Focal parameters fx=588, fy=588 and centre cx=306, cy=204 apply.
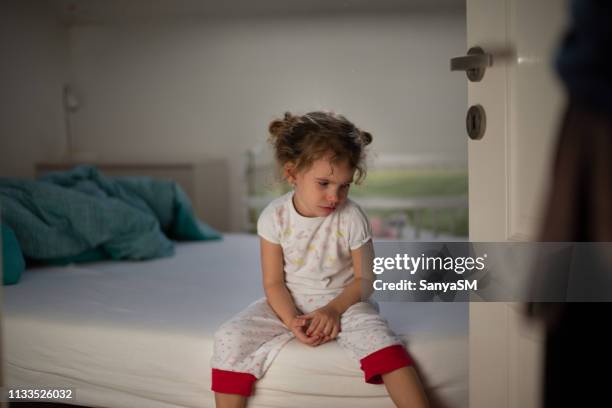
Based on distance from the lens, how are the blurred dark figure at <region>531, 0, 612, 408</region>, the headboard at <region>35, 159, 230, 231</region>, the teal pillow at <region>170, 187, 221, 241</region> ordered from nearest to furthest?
the blurred dark figure at <region>531, 0, 612, 408</region>
the teal pillow at <region>170, 187, 221, 241</region>
the headboard at <region>35, 159, 230, 231</region>

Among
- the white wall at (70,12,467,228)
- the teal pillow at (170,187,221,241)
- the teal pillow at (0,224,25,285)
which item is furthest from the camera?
the teal pillow at (170,187,221,241)

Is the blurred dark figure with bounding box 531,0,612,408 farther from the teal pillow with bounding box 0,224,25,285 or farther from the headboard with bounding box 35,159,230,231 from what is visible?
the headboard with bounding box 35,159,230,231

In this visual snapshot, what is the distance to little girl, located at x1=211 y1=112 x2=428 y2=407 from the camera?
1.01 m

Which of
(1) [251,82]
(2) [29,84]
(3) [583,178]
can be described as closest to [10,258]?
(2) [29,84]

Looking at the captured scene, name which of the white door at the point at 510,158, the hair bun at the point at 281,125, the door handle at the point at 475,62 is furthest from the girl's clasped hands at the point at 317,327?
the door handle at the point at 475,62

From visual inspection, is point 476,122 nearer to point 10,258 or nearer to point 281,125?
point 281,125

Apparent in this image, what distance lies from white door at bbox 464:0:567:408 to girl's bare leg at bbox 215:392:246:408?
0.41 metres

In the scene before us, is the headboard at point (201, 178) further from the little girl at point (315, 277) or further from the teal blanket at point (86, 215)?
the little girl at point (315, 277)

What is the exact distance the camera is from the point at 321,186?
110 centimetres

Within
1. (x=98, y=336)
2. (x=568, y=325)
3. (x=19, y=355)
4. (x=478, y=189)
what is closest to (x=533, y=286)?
(x=568, y=325)

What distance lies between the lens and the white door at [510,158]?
822 mm

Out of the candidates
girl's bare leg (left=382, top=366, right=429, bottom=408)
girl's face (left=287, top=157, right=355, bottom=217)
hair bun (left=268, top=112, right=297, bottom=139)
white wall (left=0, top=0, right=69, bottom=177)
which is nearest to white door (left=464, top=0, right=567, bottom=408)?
girl's bare leg (left=382, top=366, right=429, bottom=408)

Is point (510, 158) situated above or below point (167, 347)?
above

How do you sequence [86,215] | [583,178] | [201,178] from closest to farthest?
[583,178] → [86,215] → [201,178]
